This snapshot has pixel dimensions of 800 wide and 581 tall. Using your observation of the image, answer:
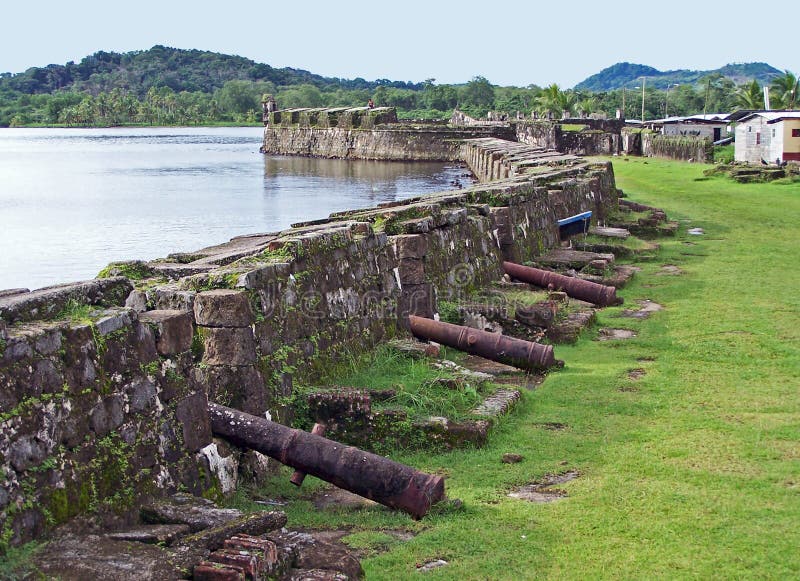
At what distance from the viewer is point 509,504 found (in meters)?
7.01

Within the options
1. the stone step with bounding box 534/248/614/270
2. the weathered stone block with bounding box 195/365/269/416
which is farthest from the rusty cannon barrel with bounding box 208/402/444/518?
the stone step with bounding box 534/248/614/270

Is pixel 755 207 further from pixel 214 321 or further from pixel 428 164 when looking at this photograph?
pixel 428 164

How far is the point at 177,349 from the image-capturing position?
6.96 m

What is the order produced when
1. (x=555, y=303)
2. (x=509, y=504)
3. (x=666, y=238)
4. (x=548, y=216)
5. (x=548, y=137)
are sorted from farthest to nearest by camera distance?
(x=548, y=137) < (x=666, y=238) < (x=548, y=216) < (x=555, y=303) < (x=509, y=504)

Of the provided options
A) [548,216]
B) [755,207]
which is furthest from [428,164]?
[548,216]

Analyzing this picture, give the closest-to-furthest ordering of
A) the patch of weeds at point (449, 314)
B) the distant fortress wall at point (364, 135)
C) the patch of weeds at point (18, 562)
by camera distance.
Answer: the patch of weeds at point (18, 562) → the patch of weeds at point (449, 314) → the distant fortress wall at point (364, 135)

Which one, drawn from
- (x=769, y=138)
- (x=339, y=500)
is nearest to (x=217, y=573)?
(x=339, y=500)

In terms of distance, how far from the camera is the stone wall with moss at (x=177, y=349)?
5570 mm

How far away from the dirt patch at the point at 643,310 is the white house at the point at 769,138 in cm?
3039

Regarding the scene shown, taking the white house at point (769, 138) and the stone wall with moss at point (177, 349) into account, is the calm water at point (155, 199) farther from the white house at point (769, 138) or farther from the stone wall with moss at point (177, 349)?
the stone wall with moss at point (177, 349)

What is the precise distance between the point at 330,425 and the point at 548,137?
164 ft

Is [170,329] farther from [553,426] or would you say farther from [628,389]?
[628,389]

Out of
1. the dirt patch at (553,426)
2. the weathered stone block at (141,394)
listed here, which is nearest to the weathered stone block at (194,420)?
the weathered stone block at (141,394)

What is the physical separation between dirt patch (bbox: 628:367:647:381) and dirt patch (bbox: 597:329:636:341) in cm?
157
